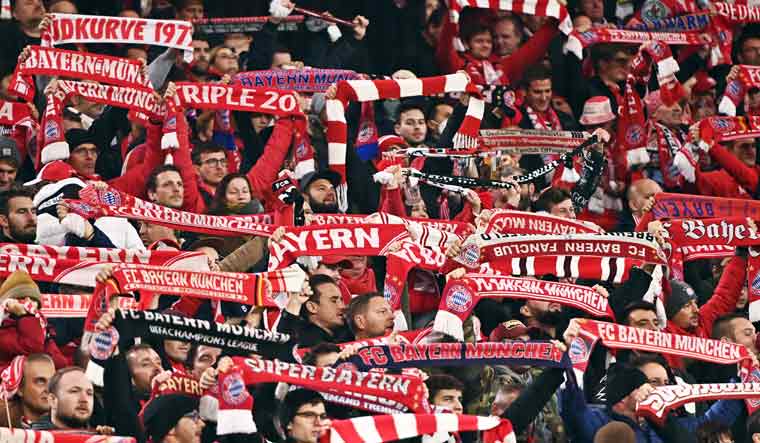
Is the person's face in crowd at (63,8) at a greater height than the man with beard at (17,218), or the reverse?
the person's face in crowd at (63,8)

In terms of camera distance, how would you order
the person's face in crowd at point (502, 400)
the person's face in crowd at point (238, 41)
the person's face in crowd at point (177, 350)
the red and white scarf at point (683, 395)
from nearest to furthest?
the red and white scarf at point (683, 395) < the person's face in crowd at point (502, 400) < the person's face in crowd at point (177, 350) < the person's face in crowd at point (238, 41)

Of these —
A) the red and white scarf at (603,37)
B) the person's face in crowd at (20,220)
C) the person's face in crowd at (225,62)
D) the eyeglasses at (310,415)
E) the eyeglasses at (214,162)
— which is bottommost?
the eyeglasses at (310,415)

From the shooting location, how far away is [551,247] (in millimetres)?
13438

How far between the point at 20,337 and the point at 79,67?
10.5ft

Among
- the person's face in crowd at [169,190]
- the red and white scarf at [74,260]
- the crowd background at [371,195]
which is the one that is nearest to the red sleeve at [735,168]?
the crowd background at [371,195]

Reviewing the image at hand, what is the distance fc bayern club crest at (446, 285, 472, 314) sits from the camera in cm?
1261

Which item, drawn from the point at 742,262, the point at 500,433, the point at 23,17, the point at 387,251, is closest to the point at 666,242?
the point at 742,262

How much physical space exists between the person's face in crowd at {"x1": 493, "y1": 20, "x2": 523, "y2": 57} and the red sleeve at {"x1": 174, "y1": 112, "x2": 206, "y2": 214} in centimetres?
322

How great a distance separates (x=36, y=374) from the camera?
11.3 m

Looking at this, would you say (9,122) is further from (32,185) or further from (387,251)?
(387,251)

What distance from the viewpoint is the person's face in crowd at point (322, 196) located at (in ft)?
46.4

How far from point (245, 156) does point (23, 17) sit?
1705 mm

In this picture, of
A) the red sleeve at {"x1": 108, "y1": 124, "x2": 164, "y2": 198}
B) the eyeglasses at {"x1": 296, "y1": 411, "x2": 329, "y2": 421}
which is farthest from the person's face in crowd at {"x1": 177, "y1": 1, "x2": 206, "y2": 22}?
the eyeglasses at {"x1": 296, "y1": 411, "x2": 329, "y2": 421}

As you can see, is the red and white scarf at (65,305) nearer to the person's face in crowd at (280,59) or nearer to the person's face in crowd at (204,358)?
the person's face in crowd at (204,358)
